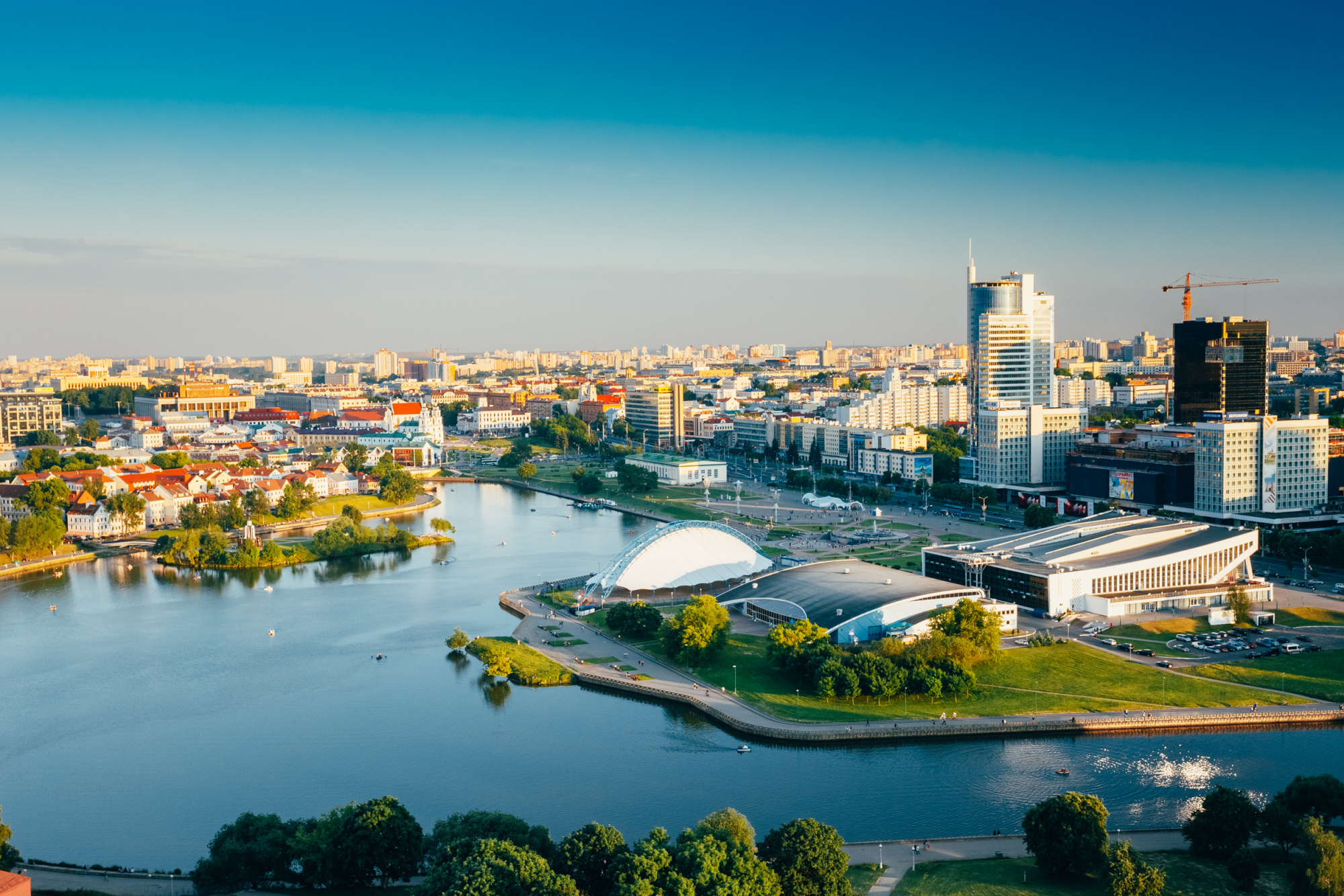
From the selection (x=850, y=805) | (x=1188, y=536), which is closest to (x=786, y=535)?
(x=1188, y=536)

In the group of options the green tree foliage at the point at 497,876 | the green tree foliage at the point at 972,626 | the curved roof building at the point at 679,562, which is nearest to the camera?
the green tree foliage at the point at 497,876

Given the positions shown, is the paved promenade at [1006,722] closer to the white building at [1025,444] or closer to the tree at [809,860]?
the tree at [809,860]

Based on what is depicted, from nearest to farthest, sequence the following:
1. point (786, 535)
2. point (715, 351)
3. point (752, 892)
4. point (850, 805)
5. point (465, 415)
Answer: point (752, 892)
point (850, 805)
point (786, 535)
point (465, 415)
point (715, 351)

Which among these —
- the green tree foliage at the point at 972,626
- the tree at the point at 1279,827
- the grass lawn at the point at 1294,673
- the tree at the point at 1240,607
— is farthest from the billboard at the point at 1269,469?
the tree at the point at 1279,827

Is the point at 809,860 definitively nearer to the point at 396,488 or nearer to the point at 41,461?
the point at 396,488

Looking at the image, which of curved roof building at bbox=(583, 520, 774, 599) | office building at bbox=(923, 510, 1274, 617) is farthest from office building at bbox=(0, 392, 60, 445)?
office building at bbox=(923, 510, 1274, 617)

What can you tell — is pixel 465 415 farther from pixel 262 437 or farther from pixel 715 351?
pixel 715 351

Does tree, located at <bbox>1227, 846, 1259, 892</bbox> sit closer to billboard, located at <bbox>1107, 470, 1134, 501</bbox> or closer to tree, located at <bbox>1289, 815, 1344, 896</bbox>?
tree, located at <bbox>1289, 815, 1344, 896</bbox>
